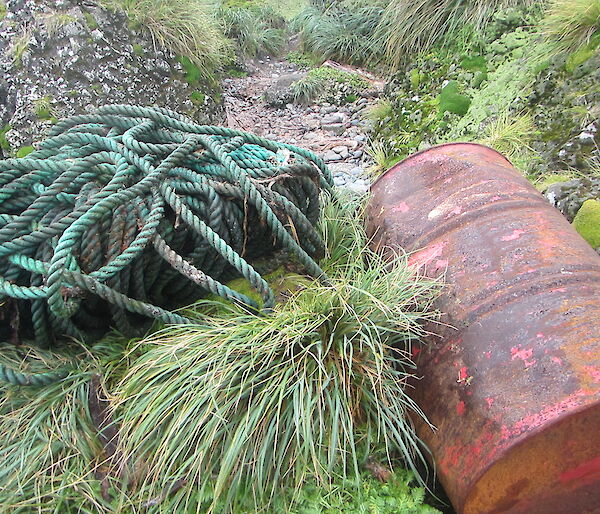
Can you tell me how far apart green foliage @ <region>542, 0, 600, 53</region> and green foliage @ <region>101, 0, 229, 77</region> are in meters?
3.74

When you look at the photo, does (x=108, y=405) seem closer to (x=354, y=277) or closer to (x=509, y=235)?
(x=354, y=277)

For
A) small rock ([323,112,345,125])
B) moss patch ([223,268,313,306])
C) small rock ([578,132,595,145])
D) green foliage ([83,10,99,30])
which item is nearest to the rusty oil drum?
moss patch ([223,268,313,306])

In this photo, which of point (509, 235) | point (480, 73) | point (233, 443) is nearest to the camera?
point (233, 443)

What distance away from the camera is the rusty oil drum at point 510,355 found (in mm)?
1460

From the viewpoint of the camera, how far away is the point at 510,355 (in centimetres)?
159

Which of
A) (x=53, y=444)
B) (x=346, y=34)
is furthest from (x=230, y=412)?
(x=346, y=34)

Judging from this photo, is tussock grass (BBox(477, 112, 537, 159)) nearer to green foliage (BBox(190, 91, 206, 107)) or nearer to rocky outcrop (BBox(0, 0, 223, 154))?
green foliage (BBox(190, 91, 206, 107))

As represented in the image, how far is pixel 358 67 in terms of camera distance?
8625 millimetres

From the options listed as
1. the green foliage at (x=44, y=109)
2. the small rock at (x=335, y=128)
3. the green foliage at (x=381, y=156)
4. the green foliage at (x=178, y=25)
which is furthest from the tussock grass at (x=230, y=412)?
the small rock at (x=335, y=128)

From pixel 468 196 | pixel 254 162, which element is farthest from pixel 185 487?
pixel 468 196

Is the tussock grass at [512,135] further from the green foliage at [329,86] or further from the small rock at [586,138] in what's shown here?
the green foliage at [329,86]

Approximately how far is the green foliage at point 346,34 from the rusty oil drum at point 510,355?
693 centimetres

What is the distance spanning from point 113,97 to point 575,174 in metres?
4.31

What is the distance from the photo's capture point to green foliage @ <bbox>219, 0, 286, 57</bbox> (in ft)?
31.2
